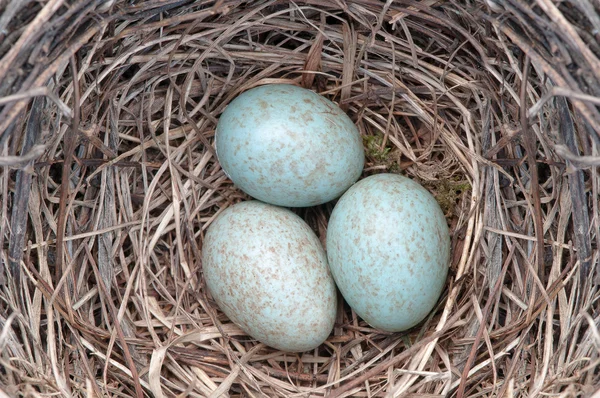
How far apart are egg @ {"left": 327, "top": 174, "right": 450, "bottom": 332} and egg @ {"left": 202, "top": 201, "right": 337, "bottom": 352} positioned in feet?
0.25

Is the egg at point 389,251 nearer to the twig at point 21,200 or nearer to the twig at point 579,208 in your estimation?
the twig at point 579,208

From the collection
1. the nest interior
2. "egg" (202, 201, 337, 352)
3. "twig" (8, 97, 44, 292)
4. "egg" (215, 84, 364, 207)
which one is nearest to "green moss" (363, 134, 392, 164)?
the nest interior

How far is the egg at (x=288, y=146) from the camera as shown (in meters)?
1.60

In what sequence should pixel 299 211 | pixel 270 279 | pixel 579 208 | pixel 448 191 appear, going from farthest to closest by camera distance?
pixel 299 211 < pixel 448 191 < pixel 270 279 < pixel 579 208

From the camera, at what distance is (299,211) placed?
190 cm

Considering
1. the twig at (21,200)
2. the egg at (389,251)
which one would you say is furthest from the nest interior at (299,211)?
the egg at (389,251)

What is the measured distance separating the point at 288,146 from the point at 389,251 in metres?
0.37

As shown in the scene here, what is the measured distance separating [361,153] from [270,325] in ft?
1.72

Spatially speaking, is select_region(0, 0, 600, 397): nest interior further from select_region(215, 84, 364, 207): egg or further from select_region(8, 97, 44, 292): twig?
select_region(215, 84, 364, 207): egg

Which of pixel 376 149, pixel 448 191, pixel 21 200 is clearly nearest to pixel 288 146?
pixel 376 149

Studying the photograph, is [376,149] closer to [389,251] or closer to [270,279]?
[389,251]

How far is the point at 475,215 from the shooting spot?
1688 mm

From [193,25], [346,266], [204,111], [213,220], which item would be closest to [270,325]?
[346,266]

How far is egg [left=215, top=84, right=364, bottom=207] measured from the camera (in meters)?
1.60
